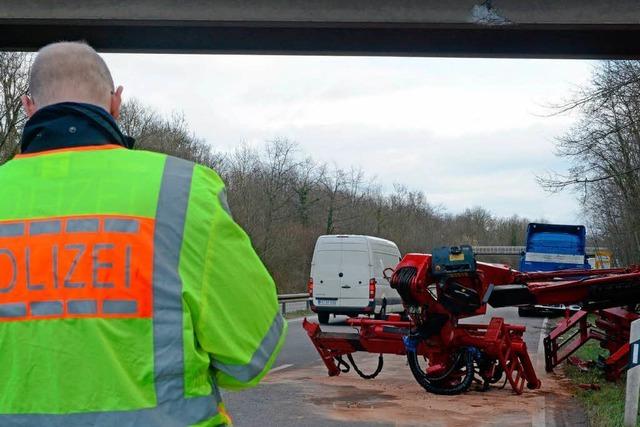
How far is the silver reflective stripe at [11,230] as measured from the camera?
6.88 ft

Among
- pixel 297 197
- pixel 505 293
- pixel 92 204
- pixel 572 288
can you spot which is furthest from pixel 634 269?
pixel 297 197

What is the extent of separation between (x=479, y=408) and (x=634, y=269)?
10.9ft

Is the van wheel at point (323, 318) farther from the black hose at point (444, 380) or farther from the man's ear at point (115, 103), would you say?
the man's ear at point (115, 103)

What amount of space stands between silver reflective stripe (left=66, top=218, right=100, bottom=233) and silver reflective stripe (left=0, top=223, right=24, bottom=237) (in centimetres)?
13

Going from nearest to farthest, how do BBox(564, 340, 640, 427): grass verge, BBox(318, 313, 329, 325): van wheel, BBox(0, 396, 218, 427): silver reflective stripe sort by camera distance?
1. BBox(0, 396, 218, 427): silver reflective stripe
2. BBox(564, 340, 640, 427): grass verge
3. BBox(318, 313, 329, 325): van wheel

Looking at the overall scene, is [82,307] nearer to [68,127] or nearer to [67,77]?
[68,127]

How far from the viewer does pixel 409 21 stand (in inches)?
473

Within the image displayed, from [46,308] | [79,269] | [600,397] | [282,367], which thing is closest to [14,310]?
[46,308]

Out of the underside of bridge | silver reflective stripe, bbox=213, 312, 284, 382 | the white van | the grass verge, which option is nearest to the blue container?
the white van

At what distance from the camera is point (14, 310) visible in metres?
2.05

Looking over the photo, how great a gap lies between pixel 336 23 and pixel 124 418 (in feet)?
34.9

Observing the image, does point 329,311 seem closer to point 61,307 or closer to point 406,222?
point 61,307

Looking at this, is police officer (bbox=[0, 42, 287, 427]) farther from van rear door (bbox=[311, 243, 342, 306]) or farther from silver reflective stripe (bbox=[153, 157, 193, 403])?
van rear door (bbox=[311, 243, 342, 306])

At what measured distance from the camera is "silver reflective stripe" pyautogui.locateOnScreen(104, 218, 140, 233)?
2.07 meters
